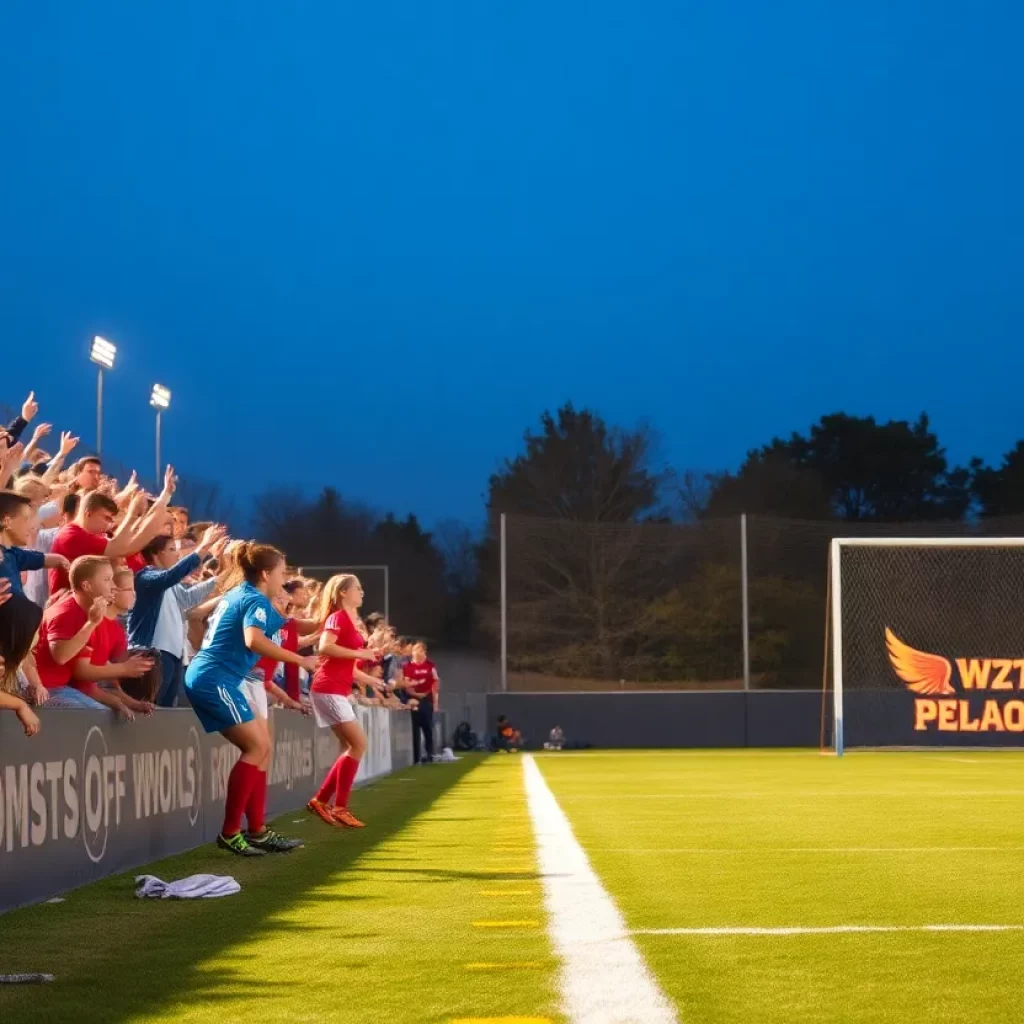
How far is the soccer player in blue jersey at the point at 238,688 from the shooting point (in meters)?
10.1

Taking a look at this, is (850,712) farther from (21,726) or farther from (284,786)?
(21,726)

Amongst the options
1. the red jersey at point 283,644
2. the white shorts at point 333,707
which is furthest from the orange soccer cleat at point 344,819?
the red jersey at point 283,644

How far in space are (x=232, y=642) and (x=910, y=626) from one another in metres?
33.7

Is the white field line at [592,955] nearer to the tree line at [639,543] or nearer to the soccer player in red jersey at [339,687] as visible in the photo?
the soccer player in red jersey at [339,687]

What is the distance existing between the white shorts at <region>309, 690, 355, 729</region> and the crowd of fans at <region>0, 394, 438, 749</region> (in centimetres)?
50

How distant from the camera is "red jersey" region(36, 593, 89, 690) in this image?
9.44 m

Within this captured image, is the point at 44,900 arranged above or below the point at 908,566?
below

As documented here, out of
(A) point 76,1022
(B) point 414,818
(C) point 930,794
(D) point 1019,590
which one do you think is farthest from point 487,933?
(D) point 1019,590

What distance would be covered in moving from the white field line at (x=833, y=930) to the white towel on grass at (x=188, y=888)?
93.5 inches

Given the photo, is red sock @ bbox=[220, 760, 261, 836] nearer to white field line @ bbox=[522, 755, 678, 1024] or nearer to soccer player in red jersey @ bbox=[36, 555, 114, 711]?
soccer player in red jersey @ bbox=[36, 555, 114, 711]

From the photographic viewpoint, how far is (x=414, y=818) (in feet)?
47.0

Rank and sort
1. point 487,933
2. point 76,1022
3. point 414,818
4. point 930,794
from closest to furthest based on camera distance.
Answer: point 76,1022 → point 487,933 → point 414,818 → point 930,794

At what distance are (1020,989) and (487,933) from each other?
6.84 ft

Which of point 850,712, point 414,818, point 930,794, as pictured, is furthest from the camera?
point 850,712
